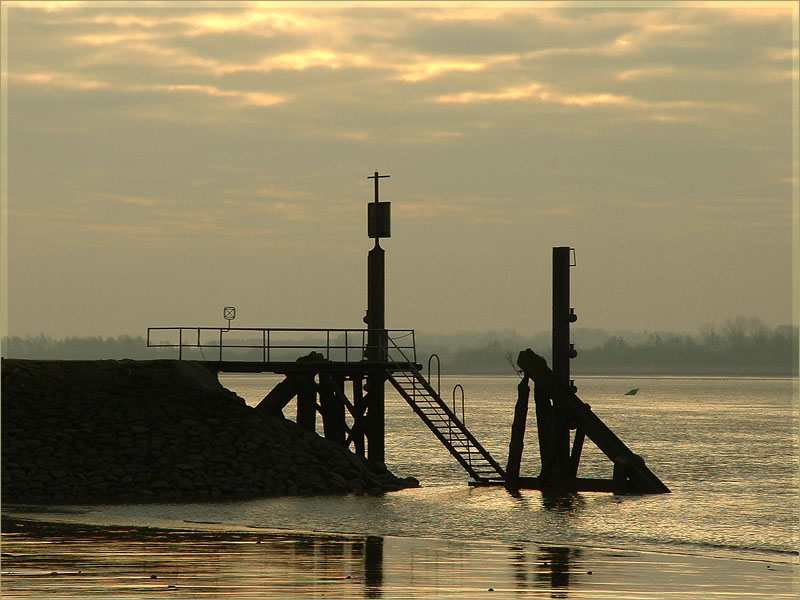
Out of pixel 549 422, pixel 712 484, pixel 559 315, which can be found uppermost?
pixel 559 315

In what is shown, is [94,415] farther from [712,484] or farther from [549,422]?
[712,484]

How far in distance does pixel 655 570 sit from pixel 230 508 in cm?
1166

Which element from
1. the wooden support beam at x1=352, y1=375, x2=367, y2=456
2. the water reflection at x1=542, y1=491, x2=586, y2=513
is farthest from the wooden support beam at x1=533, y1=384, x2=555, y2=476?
the wooden support beam at x1=352, y1=375, x2=367, y2=456

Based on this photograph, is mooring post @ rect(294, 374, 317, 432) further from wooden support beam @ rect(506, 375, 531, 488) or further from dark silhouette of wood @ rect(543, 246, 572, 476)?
dark silhouette of wood @ rect(543, 246, 572, 476)

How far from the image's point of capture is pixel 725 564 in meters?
21.1

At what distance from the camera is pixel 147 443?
3067cm

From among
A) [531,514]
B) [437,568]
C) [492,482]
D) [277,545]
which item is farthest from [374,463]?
[437,568]

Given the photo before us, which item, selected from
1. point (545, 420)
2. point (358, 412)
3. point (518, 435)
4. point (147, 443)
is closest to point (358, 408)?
point (358, 412)

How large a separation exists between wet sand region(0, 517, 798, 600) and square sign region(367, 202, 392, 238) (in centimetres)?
1347

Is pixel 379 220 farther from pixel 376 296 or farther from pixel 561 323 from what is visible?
pixel 561 323

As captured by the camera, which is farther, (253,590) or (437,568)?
(437,568)

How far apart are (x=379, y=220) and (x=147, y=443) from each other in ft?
31.6

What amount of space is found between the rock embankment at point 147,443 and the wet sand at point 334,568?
585cm

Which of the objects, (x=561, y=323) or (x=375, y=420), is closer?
(x=561, y=323)
